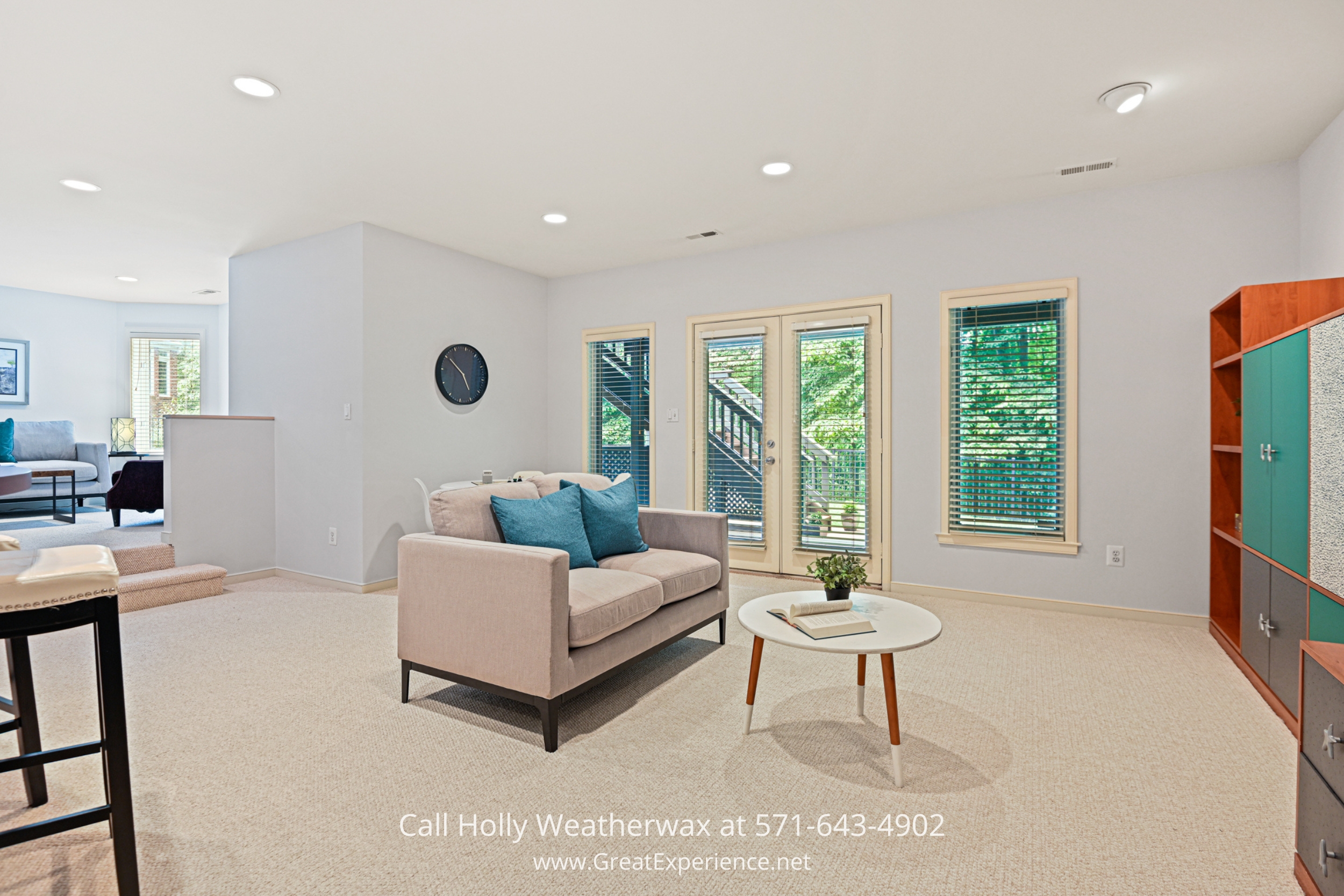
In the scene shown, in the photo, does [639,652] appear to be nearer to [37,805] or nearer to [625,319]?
[37,805]

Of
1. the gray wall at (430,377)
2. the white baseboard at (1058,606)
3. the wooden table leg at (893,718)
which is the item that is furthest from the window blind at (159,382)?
the wooden table leg at (893,718)

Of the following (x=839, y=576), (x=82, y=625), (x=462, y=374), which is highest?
(x=462, y=374)

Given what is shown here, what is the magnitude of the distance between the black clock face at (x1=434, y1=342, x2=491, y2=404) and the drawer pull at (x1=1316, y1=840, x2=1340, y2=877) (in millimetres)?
5004

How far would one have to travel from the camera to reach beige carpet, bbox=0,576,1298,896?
1.65 m

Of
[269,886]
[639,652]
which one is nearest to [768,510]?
[639,652]

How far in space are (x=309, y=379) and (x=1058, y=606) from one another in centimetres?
524

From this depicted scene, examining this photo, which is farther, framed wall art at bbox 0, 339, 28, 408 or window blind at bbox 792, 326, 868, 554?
framed wall art at bbox 0, 339, 28, 408

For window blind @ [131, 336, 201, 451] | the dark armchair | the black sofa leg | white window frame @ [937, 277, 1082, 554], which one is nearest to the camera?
the black sofa leg

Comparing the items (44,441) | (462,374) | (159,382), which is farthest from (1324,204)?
(44,441)

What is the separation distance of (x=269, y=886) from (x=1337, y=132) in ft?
16.1

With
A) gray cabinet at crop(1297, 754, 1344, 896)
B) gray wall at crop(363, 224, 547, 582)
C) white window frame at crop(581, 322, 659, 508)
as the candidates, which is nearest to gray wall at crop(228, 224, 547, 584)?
gray wall at crop(363, 224, 547, 582)

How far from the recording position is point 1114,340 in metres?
3.92

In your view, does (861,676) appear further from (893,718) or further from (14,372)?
(14,372)

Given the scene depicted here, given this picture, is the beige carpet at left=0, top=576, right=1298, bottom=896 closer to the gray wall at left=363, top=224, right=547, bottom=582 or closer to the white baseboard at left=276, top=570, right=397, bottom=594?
the white baseboard at left=276, top=570, right=397, bottom=594
